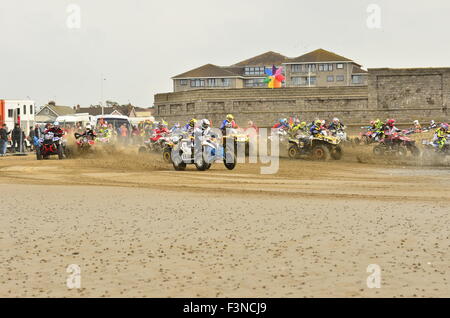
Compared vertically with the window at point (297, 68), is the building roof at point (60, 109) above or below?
below

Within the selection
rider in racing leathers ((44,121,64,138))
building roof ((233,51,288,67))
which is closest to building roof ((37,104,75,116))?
building roof ((233,51,288,67))

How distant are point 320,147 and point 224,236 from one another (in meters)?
19.4

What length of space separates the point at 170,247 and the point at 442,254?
10.7 ft

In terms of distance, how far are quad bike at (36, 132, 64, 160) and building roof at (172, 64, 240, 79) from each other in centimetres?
9763

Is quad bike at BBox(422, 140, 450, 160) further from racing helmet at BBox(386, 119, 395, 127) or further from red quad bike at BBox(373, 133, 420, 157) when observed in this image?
racing helmet at BBox(386, 119, 395, 127)

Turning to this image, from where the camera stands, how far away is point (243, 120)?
68625 mm

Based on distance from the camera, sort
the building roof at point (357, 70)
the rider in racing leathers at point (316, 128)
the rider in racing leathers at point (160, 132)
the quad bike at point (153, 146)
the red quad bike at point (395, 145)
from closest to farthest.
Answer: the rider in racing leathers at point (316, 128) → the red quad bike at point (395, 145) → the quad bike at point (153, 146) → the rider in racing leathers at point (160, 132) → the building roof at point (357, 70)

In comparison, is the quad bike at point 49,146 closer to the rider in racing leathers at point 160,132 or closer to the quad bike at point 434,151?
the rider in racing leathers at point 160,132

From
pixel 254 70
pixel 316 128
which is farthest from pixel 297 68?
pixel 316 128

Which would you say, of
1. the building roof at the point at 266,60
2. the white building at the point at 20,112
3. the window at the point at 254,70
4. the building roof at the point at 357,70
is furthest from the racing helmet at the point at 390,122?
the window at the point at 254,70

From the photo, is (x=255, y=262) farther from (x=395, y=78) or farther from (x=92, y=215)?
(x=395, y=78)

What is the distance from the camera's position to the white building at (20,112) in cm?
4899

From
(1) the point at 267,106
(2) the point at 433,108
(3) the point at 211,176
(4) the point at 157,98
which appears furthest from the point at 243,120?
(3) the point at 211,176

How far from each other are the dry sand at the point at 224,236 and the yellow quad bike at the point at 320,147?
29.0 feet
